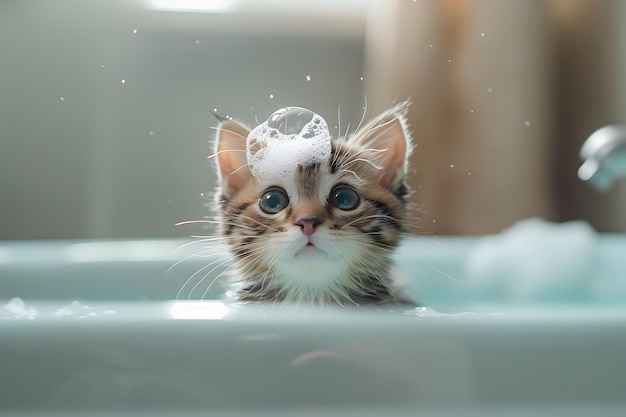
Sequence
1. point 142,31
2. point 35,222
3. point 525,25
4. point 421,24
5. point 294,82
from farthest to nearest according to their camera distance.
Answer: point 525,25 → point 421,24 → point 35,222 → point 142,31 → point 294,82

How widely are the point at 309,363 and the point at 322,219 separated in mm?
211

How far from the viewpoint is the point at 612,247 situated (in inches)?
59.4

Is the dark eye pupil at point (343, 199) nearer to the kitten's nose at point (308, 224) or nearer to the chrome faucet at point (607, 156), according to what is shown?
the kitten's nose at point (308, 224)

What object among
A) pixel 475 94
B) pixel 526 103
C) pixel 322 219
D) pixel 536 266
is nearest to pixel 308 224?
pixel 322 219

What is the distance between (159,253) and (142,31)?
0.48 metres

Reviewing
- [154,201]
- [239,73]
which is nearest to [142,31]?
[239,73]

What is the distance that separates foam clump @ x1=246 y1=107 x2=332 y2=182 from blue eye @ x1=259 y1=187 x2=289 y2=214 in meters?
0.02

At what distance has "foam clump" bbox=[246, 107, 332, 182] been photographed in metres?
0.75

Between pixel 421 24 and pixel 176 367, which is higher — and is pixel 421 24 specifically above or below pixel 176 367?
above

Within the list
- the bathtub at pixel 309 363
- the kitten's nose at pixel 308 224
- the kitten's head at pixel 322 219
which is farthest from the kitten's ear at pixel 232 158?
the bathtub at pixel 309 363

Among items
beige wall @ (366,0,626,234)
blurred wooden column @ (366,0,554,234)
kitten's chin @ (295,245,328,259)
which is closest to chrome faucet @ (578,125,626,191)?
blurred wooden column @ (366,0,554,234)

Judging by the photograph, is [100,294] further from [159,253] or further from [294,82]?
[294,82]

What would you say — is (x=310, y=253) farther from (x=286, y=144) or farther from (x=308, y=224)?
(x=286, y=144)

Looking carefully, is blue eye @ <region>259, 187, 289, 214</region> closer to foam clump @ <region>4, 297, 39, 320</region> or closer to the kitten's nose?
the kitten's nose
